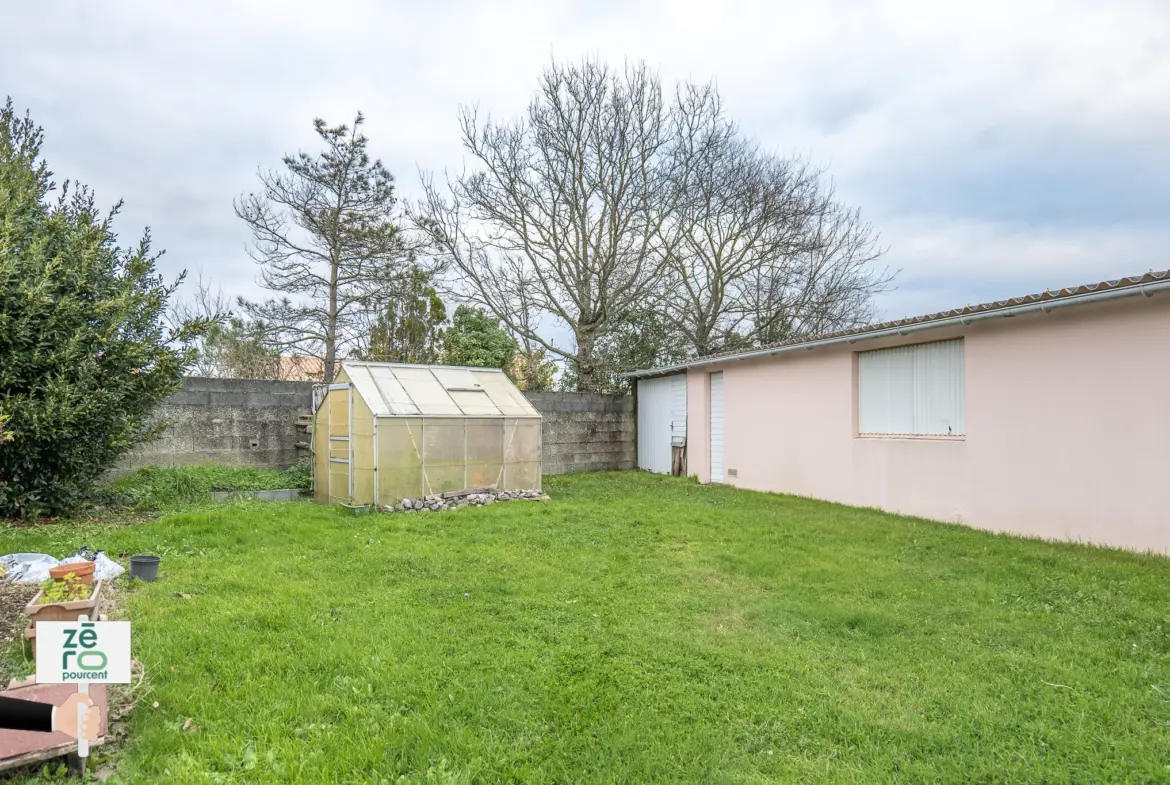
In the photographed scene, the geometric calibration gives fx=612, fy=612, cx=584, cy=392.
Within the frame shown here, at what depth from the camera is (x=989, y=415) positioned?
707cm

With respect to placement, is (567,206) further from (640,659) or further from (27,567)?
(640,659)

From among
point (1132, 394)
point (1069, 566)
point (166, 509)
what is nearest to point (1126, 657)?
point (1069, 566)

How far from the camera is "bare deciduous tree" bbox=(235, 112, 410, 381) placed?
42.5 feet

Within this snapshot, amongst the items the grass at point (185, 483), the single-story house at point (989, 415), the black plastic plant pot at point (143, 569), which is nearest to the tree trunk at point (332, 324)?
the grass at point (185, 483)

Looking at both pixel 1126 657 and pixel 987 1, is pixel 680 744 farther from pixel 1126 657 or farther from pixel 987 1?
pixel 987 1

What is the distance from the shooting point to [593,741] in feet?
8.60

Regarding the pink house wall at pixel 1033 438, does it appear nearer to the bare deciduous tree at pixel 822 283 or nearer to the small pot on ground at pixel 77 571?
the bare deciduous tree at pixel 822 283

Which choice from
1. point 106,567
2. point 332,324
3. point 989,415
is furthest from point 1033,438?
point 332,324

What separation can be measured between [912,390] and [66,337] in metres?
10.2

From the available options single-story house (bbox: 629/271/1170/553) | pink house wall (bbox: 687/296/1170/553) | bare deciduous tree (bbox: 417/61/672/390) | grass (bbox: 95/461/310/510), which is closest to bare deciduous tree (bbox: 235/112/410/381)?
bare deciduous tree (bbox: 417/61/672/390)

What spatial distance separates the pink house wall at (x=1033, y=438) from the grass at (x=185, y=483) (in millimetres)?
8039

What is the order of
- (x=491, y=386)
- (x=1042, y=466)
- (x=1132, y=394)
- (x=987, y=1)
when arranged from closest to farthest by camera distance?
1. (x=1132, y=394)
2. (x=1042, y=466)
3. (x=987, y=1)
4. (x=491, y=386)

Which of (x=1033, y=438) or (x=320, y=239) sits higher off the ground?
(x=320, y=239)

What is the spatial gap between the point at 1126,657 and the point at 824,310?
46.9ft
